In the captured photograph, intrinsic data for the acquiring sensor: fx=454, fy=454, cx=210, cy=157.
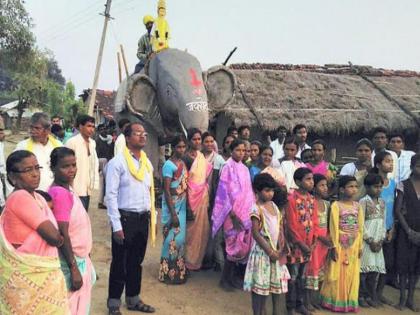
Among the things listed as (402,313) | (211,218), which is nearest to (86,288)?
(211,218)

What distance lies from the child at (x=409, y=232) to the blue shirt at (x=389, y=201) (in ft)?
0.32

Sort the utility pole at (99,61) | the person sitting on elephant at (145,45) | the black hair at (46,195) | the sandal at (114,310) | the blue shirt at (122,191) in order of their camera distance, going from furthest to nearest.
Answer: the utility pole at (99,61) → the person sitting on elephant at (145,45) → the sandal at (114,310) → the blue shirt at (122,191) → the black hair at (46,195)

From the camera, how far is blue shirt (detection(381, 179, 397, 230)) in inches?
187

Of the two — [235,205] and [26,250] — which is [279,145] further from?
[26,250]

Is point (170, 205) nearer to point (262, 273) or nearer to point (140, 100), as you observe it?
point (262, 273)

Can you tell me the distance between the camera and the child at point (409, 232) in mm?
4527

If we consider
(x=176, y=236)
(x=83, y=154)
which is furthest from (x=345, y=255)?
(x=83, y=154)

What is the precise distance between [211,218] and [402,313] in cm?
216

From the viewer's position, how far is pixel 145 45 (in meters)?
8.09

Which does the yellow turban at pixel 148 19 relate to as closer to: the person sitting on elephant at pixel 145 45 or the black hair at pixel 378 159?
the person sitting on elephant at pixel 145 45

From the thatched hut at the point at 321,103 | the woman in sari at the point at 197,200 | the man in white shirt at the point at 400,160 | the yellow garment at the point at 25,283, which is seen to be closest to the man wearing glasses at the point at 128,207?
the woman in sari at the point at 197,200

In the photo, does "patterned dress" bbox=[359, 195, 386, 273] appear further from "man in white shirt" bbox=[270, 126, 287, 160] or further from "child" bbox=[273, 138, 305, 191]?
"man in white shirt" bbox=[270, 126, 287, 160]

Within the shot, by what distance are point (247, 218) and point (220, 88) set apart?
3634mm

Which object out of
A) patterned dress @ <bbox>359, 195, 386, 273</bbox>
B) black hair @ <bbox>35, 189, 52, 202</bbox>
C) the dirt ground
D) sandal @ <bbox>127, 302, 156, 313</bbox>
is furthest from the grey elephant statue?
black hair @ <bbox>35, 189, 52, 202</bbox>
